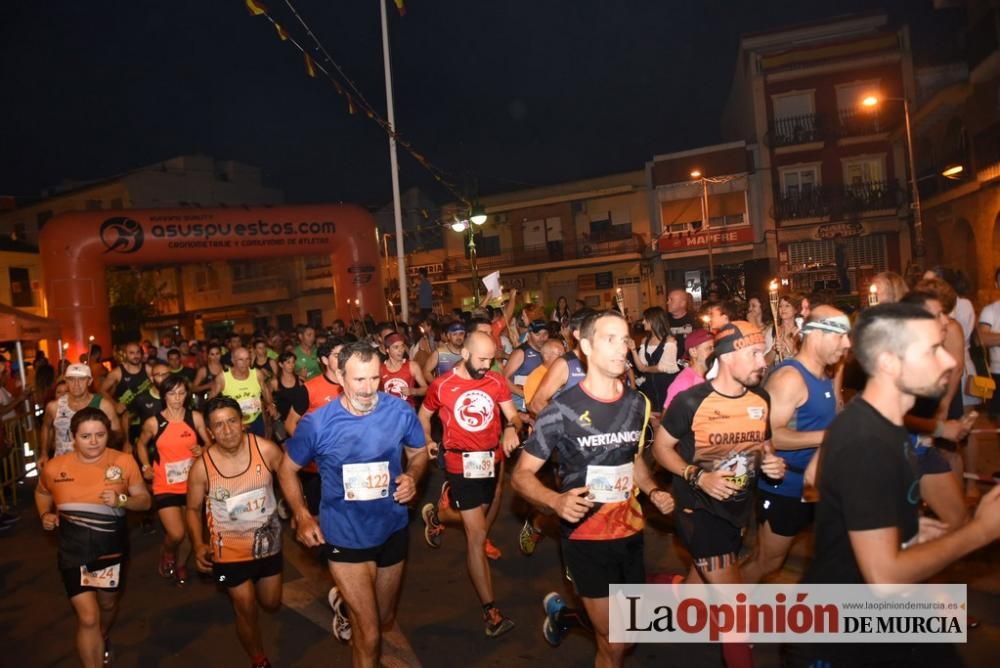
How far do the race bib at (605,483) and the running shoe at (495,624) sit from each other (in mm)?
1814

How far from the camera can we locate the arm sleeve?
13.4 feet

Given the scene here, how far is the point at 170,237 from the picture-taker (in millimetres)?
18078

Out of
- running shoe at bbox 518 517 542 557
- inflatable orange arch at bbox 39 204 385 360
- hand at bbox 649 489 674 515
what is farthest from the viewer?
inflatable orange arch at bbox 39 204 385 360

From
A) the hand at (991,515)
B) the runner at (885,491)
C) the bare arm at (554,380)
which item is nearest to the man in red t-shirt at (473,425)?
the bare arm at (554,380)

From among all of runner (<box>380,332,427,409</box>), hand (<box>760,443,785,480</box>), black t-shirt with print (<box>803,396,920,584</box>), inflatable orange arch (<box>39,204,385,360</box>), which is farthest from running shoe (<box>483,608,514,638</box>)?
inflatable orange arch (<box>39,204,385,360</box>)

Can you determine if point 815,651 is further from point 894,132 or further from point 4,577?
point 894,132

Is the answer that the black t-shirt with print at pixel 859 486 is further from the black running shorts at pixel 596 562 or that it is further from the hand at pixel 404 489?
the hand at pixel 404 489

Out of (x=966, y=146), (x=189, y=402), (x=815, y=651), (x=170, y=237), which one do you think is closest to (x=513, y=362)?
(x=189, y=402)

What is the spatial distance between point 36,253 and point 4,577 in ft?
125

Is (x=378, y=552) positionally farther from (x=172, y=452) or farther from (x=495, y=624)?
(x=172, y=452)

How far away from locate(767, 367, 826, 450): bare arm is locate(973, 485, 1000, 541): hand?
6.26ft

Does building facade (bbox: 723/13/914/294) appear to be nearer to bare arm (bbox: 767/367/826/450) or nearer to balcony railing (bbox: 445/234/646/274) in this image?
balcony railing (bbox: 445/234/646/274)

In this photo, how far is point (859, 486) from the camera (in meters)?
2.23

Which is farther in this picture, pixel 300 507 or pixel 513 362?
pixel 513 362
